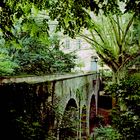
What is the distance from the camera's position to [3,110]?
455 centimetres

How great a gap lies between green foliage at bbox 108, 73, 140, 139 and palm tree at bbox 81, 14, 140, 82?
720 cm

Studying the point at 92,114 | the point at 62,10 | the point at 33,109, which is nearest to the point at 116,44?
the point at 92,114

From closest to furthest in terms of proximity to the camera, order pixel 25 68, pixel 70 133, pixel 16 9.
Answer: pixel 16 9
pixel 70 133
pixel 25 68

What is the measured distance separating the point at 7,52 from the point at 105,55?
4.85 metres

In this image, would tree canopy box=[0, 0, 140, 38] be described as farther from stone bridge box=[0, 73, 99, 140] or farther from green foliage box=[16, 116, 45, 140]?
green foliage box=[16, 116, 45, 140]

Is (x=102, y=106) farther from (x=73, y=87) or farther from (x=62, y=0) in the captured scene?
(x=62, y=0)

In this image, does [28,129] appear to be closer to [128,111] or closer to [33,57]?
[128,111]

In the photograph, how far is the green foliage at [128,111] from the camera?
5.76m

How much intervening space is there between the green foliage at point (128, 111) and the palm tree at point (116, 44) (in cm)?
720

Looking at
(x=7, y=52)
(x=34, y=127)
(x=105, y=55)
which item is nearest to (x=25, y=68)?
(x=7, y=52)

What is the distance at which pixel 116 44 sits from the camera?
13.8 meters

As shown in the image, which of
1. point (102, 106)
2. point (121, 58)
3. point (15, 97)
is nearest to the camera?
point (15, 97)

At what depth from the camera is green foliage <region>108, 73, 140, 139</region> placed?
5762 millimetres

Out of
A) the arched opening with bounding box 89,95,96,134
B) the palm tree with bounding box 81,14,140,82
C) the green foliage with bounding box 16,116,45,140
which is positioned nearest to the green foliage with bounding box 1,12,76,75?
the palm tree with bounding box 81,14,140,82
